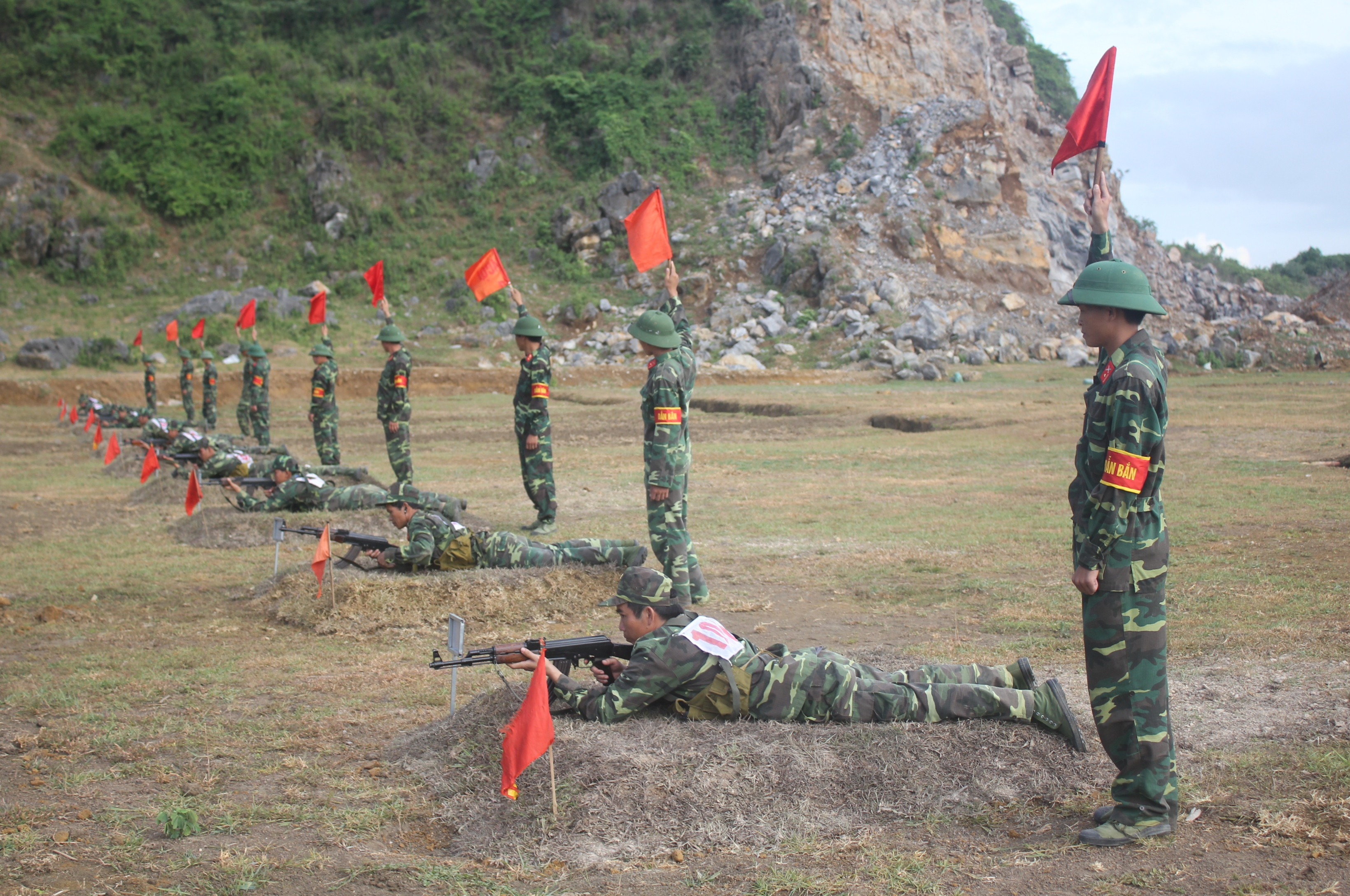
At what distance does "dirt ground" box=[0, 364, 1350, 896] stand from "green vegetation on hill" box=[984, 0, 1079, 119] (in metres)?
61.4

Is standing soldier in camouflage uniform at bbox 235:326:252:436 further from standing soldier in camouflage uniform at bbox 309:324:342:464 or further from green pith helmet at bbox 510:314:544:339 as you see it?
green pith helmet at bbox 510:314:544:339

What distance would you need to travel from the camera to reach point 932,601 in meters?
8.54

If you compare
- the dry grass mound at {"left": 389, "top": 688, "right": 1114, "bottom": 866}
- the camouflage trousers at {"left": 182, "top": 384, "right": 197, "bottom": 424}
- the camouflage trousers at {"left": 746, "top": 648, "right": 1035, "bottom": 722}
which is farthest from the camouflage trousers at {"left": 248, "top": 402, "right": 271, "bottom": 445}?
the camouflage trousers at {"left": 746, "top": 648, "right": 1035, "bottom": 722}

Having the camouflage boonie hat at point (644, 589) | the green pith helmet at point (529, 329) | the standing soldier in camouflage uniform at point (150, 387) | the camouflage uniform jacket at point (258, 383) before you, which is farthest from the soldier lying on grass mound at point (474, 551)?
the standing soldier in camouflage uniform at point (150, 387)

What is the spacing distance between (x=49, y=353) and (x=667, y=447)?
32.6 meters

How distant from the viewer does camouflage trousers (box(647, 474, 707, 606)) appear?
7.98 m

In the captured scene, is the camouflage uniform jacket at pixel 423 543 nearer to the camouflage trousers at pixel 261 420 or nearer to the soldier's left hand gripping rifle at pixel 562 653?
the soldier's left hand gripping rifle at pixel 562 653

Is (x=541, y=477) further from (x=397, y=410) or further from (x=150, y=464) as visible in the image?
(x=150, y=464)

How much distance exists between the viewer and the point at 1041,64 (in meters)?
69.4

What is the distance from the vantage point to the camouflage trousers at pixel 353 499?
470 inches

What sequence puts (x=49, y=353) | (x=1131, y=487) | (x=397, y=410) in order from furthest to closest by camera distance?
(x=49, y=353)
(x=397, y=410)
(x=1131, y=487)

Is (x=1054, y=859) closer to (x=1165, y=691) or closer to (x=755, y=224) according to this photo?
(x=1165, y=691)

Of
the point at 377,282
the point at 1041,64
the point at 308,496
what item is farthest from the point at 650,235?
the point at 1041,64

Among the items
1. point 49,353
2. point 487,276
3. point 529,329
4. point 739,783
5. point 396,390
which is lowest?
point 739,783
